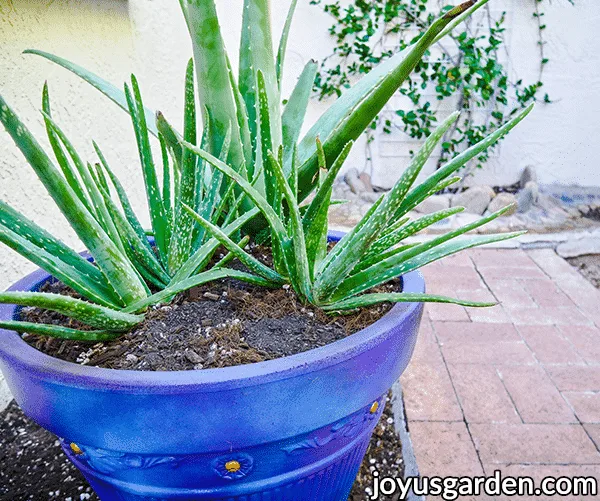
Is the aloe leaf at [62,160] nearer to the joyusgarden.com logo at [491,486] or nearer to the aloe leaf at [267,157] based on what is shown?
the aloe leaf at [267,157]

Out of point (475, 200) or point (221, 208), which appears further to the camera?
point (475, 200)

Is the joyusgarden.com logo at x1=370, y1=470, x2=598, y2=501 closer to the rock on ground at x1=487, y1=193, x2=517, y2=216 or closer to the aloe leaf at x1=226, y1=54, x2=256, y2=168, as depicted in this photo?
the aloe leaf at x1=226, y1=54, x2=256, y2=168

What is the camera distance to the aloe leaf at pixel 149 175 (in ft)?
2.70

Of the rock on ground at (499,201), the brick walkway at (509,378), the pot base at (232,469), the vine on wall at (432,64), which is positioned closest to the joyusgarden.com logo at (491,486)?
the brick walkway at (509,378)

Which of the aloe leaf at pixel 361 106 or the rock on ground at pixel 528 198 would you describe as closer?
the aloe leaf at pixel 361 106

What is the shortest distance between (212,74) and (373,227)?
15.5 inches

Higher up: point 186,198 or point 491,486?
point 186,198

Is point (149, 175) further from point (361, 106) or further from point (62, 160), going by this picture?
point (361, 106)

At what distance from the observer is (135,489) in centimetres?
71

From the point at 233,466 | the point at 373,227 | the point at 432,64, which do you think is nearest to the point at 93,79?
the point at 373,227

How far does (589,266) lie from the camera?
2.55 meters

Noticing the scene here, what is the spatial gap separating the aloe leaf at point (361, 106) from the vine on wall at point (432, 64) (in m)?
2.64

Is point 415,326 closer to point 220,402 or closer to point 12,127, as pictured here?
point 220,402

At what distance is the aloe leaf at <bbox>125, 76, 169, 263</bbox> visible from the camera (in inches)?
32.4
